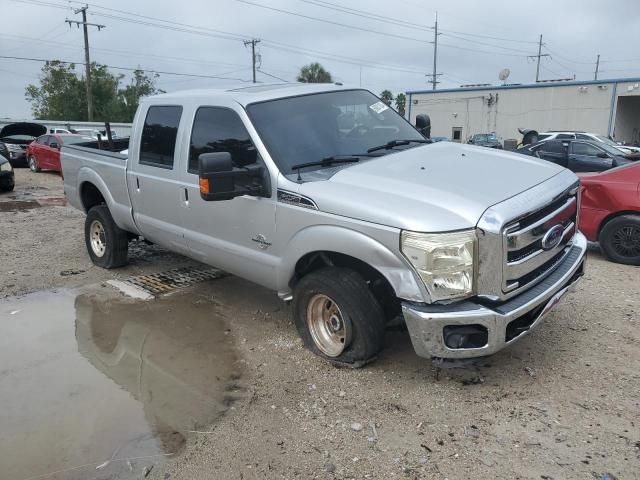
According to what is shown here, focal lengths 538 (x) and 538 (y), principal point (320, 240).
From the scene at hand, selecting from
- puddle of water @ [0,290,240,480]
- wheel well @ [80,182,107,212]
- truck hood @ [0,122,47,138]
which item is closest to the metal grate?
puddle of water @ [0,290,240,480]

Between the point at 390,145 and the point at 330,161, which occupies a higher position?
the point at 390,145

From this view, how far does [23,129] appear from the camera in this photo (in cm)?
2275

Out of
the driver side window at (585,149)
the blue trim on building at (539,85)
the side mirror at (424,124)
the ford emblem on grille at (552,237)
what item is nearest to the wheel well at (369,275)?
the ford emblem on grille at (552,237)

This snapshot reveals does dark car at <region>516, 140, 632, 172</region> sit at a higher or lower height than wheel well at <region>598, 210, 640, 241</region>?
higher

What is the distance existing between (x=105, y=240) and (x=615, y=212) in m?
6.38

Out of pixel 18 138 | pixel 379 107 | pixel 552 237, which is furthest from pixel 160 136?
pixel 18 138

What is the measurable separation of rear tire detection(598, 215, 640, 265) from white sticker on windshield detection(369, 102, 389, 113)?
3.56m

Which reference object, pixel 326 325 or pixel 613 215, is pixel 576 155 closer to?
pixel 613 215

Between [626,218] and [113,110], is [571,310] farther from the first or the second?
[113,110]

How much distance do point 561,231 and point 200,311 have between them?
135 inches

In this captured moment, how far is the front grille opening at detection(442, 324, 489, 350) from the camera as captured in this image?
3281 mm

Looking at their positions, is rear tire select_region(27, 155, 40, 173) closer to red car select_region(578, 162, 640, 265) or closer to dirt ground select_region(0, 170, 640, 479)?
dirt ground select_region(0, 170, 640, 479)

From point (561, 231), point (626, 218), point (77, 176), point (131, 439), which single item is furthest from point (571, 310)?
point (77, 176)

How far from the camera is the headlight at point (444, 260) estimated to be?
125 inches
